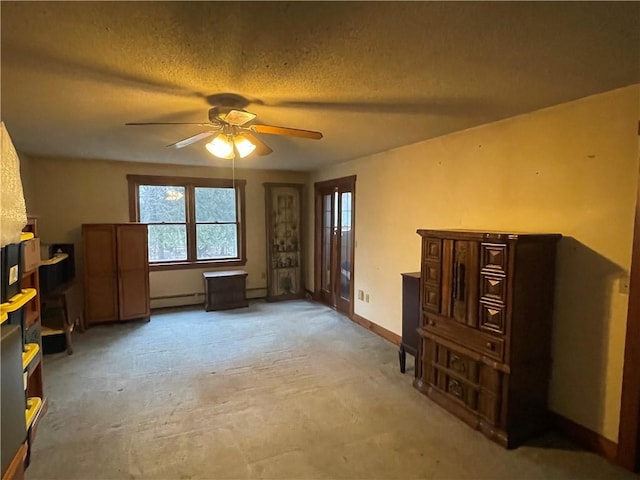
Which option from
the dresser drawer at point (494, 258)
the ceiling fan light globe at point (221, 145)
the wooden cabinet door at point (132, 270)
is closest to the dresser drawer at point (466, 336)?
the dresser drawer at point (494, 258)

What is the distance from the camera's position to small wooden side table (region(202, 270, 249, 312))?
5.47m

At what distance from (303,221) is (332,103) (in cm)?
402

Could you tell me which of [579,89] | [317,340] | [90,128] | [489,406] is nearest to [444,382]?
[489,406]

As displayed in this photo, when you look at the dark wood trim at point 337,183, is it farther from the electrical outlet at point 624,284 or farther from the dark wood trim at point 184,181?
the electrical outlet at point 624,284

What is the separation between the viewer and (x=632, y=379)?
213cm

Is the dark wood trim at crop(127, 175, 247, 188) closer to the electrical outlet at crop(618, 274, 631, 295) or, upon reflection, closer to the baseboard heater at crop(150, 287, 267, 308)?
→ the baseboard heater at crop(150, 287, 267, 308)

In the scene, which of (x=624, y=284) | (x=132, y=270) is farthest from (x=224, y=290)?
(x=624, y=284)

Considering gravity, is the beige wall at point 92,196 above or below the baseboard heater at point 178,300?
above

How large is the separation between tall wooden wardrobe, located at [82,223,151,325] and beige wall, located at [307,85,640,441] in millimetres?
3941

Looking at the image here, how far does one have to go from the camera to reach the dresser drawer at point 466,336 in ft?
7.87

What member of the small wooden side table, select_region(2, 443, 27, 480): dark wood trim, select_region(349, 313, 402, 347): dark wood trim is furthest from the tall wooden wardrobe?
select_region(2, 443, 27, 480): dark wood trim

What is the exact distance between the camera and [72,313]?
13.3 ft

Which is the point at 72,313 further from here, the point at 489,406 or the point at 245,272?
the point at 489,406

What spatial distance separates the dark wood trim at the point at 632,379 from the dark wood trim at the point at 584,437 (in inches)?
2.6
